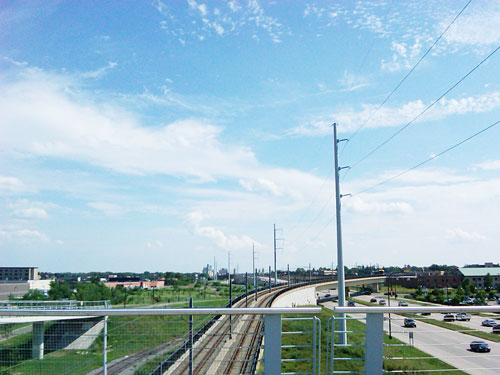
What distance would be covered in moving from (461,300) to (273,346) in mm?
55093

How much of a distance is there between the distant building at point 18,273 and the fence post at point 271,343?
149 meters

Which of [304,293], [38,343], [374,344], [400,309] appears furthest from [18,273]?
[400,309]

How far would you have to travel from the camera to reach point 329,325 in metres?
5.52

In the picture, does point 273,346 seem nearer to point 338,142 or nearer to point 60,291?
point 338,142

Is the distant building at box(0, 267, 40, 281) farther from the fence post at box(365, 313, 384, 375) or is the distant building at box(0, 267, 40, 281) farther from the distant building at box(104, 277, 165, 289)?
the fence post at box(365, 313, 384, 375)

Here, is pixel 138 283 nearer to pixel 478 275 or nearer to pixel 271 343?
pixel 478 275

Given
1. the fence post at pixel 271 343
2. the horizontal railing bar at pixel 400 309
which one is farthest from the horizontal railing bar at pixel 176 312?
the horizontal railing bar at pixel 400 309

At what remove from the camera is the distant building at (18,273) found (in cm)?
13425

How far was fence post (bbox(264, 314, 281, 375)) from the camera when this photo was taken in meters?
5.29

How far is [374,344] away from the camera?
549 cm

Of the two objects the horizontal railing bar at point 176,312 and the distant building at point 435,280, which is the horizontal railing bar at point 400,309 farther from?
the distant building at point 435,280

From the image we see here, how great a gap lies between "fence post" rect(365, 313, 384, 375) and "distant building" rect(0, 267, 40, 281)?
149128 millimetres

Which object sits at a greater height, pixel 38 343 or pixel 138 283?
pixel 38 343

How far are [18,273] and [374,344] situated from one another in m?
158
